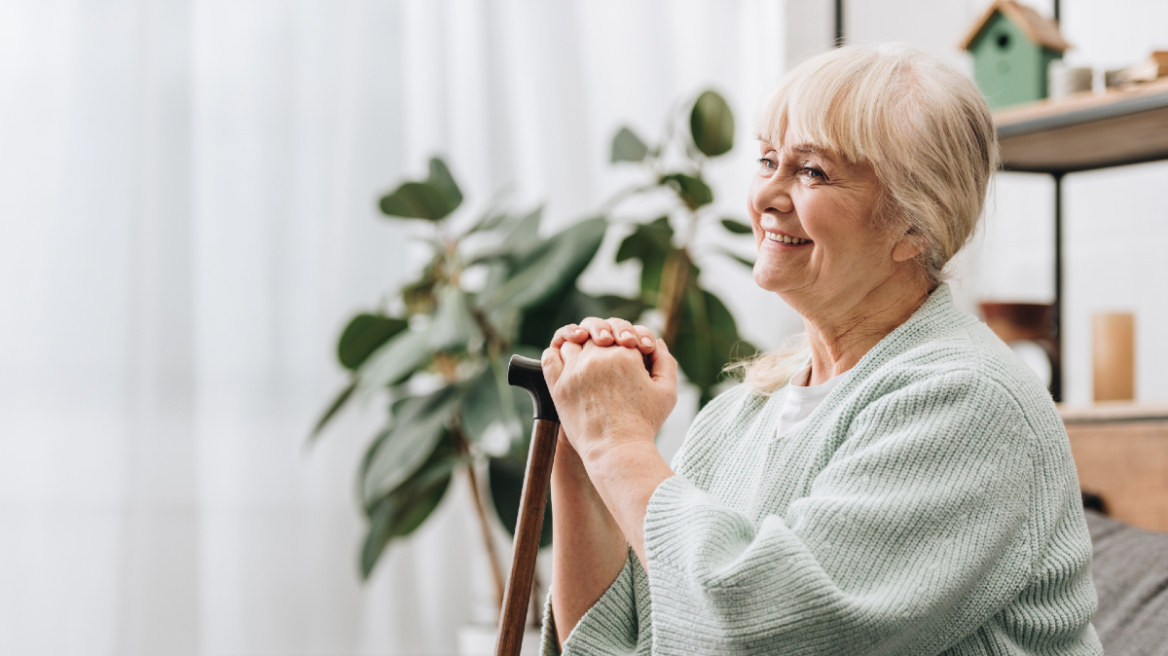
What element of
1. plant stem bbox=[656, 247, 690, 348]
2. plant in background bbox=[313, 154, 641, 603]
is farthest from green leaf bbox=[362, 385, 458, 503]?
plant stem bbox=[656, 247, 690, 348]

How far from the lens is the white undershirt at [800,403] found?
39.8 inches

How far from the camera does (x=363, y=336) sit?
207cm

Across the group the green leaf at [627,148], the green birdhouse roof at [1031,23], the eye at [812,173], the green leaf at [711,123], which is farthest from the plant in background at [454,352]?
the eye at [812,173]

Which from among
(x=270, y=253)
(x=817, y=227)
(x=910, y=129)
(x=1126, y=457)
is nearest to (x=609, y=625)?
(x=817, y=227)

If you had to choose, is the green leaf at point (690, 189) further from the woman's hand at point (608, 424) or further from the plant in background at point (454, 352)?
the woman's hand at point (608, 424)

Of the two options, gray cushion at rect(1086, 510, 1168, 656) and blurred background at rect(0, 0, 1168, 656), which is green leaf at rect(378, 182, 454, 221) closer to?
blurred background at rect(0, 0, 1168, 656)

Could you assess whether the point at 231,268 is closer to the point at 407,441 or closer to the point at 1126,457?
the point at 407,441

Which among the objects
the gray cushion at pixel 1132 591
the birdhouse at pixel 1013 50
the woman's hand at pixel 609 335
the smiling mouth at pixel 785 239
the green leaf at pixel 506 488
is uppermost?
the birdhouse at pixel 1013 50

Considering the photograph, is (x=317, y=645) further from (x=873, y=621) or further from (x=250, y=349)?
(x=873, y=621)

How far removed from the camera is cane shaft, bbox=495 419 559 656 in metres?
1.04

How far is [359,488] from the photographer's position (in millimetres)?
2043

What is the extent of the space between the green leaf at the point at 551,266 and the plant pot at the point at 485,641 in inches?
27.5

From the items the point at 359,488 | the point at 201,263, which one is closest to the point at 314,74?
the point at 201,263

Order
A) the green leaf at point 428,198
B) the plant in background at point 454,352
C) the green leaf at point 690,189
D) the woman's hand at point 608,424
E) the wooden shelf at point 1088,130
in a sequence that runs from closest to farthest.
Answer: the woman's hand at point 608,424, the wooden shelf at point 1088,130, the plant in background at point 454,352, the green leaf at point 428,198, the green leaf at point 690,189
